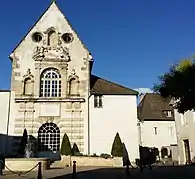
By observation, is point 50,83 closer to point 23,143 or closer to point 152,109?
point 23,143

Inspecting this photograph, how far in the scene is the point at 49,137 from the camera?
29.0 m

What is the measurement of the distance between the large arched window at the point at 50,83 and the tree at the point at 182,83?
16.9 metres

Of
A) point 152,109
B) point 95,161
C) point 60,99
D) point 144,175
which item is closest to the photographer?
point 144,175

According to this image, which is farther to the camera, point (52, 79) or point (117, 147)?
point (52, 79)

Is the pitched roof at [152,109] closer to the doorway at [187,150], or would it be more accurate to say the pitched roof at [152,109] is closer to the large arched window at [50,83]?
the doorway at [187,150]

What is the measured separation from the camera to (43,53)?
30.6 meters

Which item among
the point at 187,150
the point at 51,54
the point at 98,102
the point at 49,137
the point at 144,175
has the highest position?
the point at 51,54

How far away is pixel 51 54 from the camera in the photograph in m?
30.8

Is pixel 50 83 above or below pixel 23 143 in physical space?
above

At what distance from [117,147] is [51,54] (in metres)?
10.7

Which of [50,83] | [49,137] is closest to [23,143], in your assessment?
[49,137]

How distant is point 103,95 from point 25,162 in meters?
11.3

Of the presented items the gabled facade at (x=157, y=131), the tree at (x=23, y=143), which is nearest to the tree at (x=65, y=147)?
the tree at (x=23, y=143)

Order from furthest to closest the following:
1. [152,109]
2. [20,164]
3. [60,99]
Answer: [152,109] → [60,99] → [20,164]
